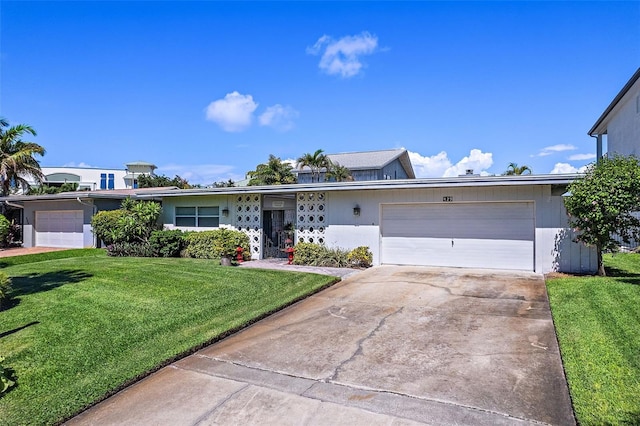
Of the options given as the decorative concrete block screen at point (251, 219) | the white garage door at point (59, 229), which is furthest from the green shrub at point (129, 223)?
the decorative concrete block screen at point (251, 219)

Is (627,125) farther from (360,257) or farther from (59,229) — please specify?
(59,229)

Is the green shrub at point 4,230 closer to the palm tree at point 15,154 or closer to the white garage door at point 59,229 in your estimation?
the white garage door at point 59,229

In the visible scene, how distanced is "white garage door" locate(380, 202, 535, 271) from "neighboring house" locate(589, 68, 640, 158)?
8496mm

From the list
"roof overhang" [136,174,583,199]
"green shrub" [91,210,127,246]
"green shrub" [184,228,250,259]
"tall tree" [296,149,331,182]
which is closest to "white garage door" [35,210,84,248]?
"green shrub" [91,210,127,246]

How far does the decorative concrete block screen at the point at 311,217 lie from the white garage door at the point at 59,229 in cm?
1139

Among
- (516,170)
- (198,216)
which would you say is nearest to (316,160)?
(198,216)

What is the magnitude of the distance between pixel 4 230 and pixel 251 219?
13.0m

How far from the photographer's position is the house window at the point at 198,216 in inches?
608

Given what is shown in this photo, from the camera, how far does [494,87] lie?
48.9ft

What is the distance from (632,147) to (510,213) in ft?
31.4

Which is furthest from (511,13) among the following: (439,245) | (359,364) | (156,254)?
(156,254)

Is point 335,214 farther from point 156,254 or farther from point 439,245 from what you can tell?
point 156,254

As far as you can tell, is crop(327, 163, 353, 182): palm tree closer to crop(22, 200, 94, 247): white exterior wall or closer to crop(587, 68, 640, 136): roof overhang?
crop(587, 68, 640, 136): roof overhang

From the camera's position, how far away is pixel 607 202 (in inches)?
→ 346
